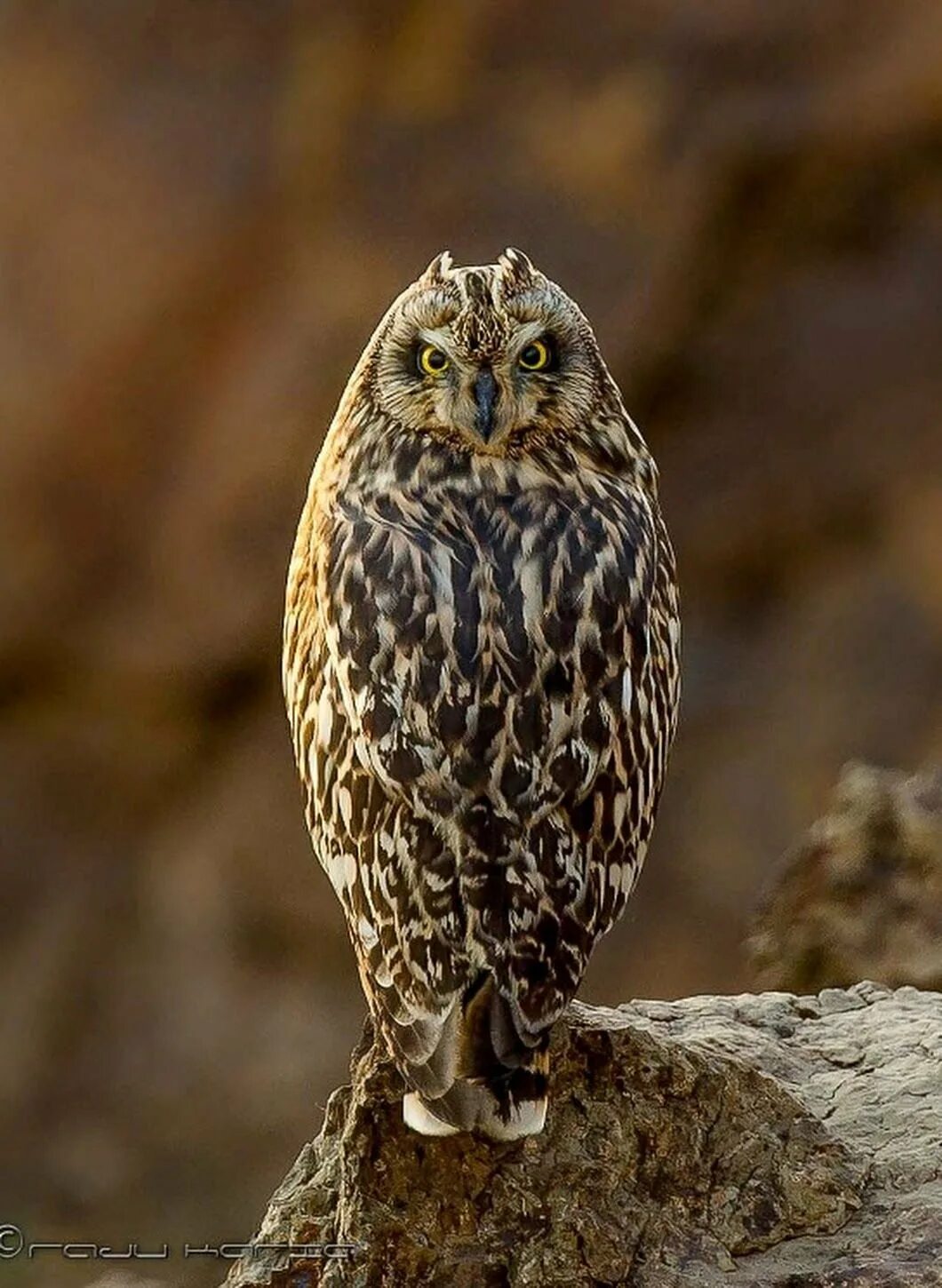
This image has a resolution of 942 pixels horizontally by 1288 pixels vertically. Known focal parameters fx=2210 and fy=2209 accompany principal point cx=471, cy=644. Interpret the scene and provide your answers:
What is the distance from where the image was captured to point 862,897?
18.2ft

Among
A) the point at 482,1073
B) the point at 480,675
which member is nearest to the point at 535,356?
the point at 480,675

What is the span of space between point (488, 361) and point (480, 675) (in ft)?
1.65

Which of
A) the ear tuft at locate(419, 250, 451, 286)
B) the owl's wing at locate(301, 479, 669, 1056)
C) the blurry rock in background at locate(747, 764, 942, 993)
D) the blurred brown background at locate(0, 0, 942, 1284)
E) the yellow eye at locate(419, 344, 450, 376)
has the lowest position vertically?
the owl's wing at locate(301, 479, 669, 1056)

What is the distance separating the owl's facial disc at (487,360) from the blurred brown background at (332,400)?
4.37 metres

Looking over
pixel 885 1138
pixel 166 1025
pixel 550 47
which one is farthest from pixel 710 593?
Result: pixel 885 1138

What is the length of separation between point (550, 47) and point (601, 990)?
3.49 metres

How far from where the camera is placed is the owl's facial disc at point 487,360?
137 inches

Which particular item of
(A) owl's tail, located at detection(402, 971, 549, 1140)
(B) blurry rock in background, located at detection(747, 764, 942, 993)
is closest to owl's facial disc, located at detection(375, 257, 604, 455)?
(A) owl's tail, located at detection(402, 971, 549, 1140)

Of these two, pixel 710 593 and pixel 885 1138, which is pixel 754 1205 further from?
pixel 710 593

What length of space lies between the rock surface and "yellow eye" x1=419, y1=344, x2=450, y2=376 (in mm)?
1079

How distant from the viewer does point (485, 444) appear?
3.58 metres

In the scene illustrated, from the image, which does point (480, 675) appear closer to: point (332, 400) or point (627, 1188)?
point (627, 1188)

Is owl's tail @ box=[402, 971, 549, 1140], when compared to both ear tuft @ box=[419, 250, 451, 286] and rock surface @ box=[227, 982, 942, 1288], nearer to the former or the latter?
rock surface @ box=[227, 982, 942, 1288]

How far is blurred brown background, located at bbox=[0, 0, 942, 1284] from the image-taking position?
7.94 metres
